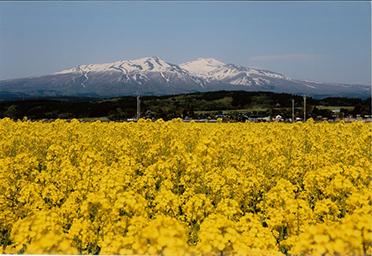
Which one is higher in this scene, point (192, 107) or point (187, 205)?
point (192, 107)

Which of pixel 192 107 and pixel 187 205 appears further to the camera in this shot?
pixel 192 107

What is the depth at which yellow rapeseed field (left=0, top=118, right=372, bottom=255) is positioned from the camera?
13.3ft

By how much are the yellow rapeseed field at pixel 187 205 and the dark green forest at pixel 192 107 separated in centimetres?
4850

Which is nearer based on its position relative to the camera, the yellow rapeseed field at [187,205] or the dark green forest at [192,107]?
the yellow rapeseed field at [187,205]

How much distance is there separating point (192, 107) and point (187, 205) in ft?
275

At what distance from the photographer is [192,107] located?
8956cm

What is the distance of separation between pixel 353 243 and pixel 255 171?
18.0 feet

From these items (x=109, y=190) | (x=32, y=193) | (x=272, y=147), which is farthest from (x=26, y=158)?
(x=272, y=147)

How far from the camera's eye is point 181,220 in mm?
6512

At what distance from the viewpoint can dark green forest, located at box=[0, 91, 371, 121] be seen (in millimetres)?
63819

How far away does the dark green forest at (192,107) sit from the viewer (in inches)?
2513

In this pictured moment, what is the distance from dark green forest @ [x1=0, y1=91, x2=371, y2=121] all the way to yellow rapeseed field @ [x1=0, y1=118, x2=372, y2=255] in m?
48.5

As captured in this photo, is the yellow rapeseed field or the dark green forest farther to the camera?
the dark green forest

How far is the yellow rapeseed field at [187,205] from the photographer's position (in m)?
4.05
